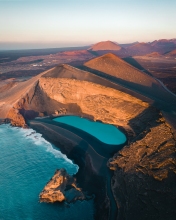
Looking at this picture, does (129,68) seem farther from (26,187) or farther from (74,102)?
(26,187)

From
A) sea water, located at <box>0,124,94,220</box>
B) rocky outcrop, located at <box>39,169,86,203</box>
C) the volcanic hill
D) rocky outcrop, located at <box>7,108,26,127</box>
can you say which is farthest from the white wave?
rocky outcrop, located at <box>39,169,86,203</box>

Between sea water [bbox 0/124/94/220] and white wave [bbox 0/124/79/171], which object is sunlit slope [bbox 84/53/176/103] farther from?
sea water [bbox 0/124/94/220]

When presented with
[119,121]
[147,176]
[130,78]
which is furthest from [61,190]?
[130,78]

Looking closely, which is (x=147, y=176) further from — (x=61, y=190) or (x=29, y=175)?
(x=29, y=175)

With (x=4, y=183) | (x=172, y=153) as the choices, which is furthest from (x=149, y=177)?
(x=4, y=183)

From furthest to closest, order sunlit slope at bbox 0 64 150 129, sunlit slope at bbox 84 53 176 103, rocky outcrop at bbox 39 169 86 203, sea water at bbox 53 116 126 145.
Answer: sunlit slope at bbox 84 53 176 103, sunlit slope at bbox 0 64 150 129, sea water at bbox 53 116 126 145, rocky outcrop at bbox 39 169 86 203

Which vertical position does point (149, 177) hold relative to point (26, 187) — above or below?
above

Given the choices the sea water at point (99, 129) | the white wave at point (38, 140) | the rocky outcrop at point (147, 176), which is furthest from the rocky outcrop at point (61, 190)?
the sea water at point (99, 129)
